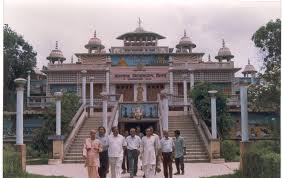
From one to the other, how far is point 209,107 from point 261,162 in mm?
11633

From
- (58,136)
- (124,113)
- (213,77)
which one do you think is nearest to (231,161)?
(58,136)

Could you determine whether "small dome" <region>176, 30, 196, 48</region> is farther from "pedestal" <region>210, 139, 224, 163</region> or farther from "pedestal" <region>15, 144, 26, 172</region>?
"pedestal" <region>15, 144, 26, 172</region>

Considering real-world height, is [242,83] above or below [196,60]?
below

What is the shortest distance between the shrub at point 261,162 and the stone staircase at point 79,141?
7.56 metres

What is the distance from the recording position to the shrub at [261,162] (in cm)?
944

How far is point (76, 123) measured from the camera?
2128cm

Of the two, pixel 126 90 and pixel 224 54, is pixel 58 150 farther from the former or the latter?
pixel 224 54

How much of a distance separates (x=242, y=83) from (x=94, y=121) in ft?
37.9

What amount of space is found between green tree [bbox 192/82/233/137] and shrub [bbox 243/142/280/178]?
364 inches

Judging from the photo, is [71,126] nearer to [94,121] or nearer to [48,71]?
[94,121]

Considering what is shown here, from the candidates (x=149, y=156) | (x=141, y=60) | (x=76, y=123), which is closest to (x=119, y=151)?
(x=149, y=156)

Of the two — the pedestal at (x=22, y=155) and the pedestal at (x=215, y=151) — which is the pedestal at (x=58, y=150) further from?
the pedestal at (x=215, y=151)

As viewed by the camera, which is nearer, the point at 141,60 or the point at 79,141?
the point at 79,141

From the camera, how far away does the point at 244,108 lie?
12648 mm
